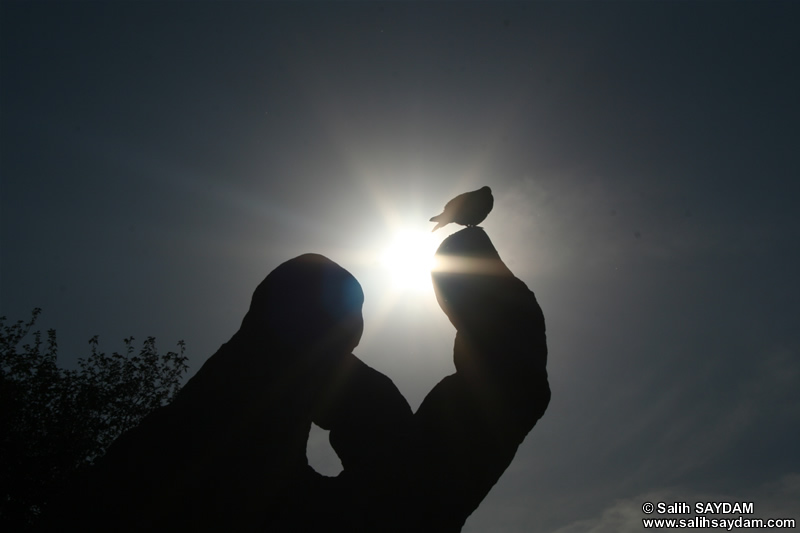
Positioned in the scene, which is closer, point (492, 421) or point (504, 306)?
point (492, 421)

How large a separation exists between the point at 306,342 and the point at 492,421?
409 cm

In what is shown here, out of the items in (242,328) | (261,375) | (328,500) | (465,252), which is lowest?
(328,500)

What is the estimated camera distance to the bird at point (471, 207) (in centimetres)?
1245

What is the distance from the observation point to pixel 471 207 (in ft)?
40.9

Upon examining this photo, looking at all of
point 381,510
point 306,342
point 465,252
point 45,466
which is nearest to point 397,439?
point 381,510

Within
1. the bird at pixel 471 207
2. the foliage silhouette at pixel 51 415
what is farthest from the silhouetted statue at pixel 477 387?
the foliage silhouette at pixel 51 415

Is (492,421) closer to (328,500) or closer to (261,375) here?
(328,500)

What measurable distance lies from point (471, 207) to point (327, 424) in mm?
6042

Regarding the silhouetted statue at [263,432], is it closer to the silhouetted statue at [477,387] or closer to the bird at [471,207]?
the silhouetted statue at [477,387]

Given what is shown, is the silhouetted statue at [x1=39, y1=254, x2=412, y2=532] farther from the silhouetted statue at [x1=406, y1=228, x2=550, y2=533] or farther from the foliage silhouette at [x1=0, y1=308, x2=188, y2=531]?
the foliage silhouette at [x1=0, y1=308, x2=188, y2=531]

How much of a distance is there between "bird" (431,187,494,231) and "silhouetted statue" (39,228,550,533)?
53cm

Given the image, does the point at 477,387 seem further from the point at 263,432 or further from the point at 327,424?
the point at 263,432

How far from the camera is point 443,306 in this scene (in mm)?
11891

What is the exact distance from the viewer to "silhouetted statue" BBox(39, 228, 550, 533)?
8438 millimetres
